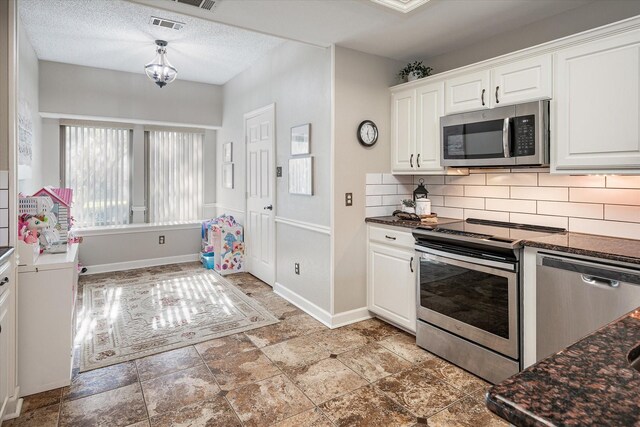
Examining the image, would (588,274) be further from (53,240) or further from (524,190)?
(53,240)

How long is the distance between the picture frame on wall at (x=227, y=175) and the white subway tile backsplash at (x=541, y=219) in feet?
12.8

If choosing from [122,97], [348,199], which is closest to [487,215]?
[348,199]

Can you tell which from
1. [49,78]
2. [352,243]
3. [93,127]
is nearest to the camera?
[352,243]

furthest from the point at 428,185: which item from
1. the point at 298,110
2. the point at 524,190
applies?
the point at 298,110

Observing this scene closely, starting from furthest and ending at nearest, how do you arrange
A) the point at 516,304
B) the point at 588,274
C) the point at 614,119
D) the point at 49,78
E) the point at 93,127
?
1. the point at 93,127
2. the point at 49,78
3. the point at 516,304
4. the point at 614,119
5. the point at 588,274

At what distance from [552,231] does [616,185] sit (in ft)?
1.54

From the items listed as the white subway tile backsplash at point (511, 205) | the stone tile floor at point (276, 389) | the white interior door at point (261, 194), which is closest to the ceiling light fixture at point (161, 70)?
the white interior door at point (261, 194)

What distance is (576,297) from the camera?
202cm

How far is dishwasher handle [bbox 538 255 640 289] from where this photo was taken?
71.7 inches

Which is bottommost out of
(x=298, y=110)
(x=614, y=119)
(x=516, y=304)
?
(x=516, y=304)

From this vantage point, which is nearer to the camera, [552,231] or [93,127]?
[552,231]

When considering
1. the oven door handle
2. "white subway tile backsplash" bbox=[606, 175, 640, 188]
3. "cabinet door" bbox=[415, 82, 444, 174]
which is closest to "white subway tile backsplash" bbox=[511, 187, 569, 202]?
"white subway tile backsplash" bbox=[606, 175, 640, 188]

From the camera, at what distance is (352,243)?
3.46m

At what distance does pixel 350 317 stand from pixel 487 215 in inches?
59.2
